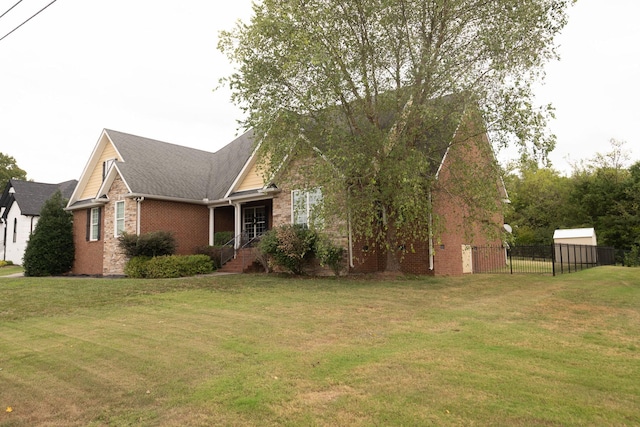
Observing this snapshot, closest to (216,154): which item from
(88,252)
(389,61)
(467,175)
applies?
(88,252)

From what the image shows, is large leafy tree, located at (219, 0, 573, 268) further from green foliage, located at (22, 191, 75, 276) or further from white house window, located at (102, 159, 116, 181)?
green foliage, located at (22, 191, 75, 276)

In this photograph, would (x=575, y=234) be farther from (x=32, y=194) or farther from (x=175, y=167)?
(x=32, y=194)

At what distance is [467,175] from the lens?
13.8 m

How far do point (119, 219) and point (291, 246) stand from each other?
1016 centimetres

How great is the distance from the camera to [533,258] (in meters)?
21.2

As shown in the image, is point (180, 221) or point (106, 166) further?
point (106, 166)

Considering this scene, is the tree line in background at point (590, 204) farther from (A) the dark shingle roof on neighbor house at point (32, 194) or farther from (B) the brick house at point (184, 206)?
(A) the dark shingle roof on neighbor house at point (32, 194)

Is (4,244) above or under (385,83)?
under

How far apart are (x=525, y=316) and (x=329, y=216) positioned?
6.83 m

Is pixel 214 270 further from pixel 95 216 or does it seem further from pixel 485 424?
pixel 485 424

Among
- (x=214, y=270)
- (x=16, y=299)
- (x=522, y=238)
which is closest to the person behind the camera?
(x=16, y=299)

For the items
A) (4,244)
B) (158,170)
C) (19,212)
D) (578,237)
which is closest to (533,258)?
(578,237)

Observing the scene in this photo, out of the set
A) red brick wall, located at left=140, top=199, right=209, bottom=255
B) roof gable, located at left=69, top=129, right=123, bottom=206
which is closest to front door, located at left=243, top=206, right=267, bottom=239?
red brick wall, located at left=140, top=199, right=209, bottom=255

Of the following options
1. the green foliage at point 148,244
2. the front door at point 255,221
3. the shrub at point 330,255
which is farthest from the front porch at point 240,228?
the shrub at point 330,255
